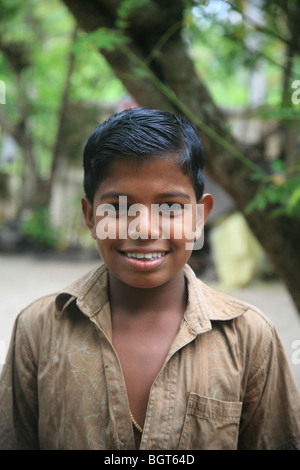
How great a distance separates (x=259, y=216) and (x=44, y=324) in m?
1.31

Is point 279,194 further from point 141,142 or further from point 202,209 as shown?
point 141,142

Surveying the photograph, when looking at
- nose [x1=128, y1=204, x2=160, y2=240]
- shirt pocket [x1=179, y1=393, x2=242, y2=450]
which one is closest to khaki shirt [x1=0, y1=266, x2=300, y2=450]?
shirt pocket [x1=179, y1=393, x2=242, y2=450]

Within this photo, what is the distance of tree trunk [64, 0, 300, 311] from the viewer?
2193mm

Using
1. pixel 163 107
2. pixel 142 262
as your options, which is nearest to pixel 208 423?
pixel 142 262

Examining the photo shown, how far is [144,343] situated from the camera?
4.14ft

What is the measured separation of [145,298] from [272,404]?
0.45m

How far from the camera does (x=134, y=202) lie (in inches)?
45.8

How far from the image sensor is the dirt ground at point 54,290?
153 inches

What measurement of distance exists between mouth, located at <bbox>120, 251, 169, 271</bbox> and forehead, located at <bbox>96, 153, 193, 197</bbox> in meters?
0.15

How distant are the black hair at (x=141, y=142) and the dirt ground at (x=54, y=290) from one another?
2.00 m

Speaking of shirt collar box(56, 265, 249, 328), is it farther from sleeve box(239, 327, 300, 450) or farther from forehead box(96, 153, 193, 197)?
forehead box(96, 153, 193, 197)

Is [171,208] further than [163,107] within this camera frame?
No
